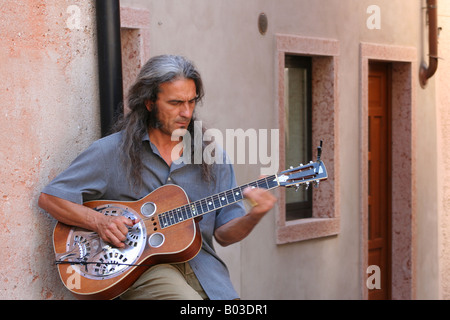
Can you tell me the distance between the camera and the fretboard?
3.70 meters

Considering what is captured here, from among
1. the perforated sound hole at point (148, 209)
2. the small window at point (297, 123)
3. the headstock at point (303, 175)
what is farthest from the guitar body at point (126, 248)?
the small window at point (297, 123)

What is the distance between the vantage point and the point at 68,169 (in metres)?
3.67

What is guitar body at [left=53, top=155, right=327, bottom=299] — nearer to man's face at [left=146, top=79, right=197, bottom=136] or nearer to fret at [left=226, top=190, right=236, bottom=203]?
fret at [left=226, top=190, right=236, bottom=203]

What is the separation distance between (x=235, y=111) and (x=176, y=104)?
10.3ft

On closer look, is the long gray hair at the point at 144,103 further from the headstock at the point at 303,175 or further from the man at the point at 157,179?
the headstock at the point at 303,175

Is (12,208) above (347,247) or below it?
above

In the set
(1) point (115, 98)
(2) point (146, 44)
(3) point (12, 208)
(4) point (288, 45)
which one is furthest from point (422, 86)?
(3) point (12, 208)

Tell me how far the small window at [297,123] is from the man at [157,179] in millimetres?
4086

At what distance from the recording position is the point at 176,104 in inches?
150

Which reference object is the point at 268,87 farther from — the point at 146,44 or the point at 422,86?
the point at 422,86

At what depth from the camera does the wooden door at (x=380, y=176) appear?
9219 mm

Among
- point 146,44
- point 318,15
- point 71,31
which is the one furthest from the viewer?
point 318,15

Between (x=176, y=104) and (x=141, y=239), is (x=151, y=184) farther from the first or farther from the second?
(x=176, y=104)
